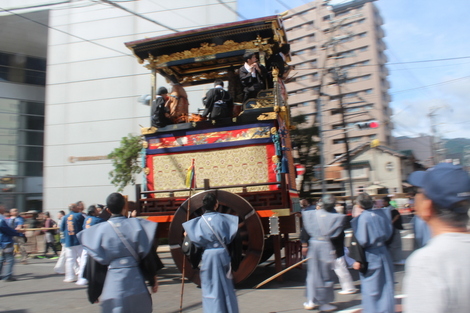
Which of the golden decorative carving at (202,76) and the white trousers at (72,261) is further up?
the golden decorative carving at (202,76)

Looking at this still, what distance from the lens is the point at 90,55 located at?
19.6 meters

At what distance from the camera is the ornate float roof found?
23.9 ft

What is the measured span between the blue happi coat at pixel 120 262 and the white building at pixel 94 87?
15.1 metres

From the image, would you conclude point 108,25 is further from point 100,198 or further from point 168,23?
point 100,198

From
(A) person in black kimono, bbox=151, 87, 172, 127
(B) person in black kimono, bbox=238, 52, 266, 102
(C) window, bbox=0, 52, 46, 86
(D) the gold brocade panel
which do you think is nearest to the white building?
(C) window, bbox=0, 52, 46, 86

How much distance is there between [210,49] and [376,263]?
516 cm

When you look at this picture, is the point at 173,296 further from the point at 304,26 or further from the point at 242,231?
the point at 304,26

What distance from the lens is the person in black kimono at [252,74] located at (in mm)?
7520

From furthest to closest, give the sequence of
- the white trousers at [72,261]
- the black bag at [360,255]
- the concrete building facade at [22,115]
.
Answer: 1. the concrete building facade at [22,115]
2. the white trousers at [72,261]
3. the black bag at [360,255]

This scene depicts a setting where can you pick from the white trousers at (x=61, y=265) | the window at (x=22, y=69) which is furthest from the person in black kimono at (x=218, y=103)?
the window at (x=22, y=69)

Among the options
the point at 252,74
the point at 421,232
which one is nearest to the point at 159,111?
the point at 252,74

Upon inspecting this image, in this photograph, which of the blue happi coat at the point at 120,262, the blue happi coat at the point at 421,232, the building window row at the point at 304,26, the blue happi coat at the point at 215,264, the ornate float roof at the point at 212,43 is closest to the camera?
the blue happi coat at the point at 120,262

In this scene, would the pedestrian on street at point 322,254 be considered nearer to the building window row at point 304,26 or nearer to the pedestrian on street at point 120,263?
the pedestrian on street at point 120,263

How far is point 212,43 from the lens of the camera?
25.5ft
